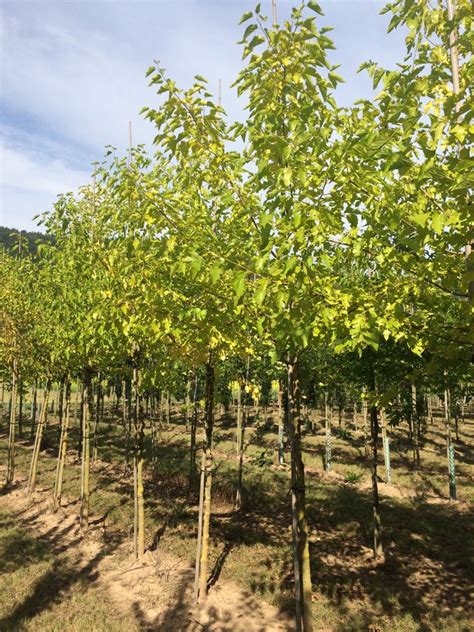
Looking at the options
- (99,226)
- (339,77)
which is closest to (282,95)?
(339,77)

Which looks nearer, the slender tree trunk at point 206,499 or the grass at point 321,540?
the grass at point 321,540

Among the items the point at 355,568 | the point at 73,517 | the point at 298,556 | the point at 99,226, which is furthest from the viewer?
the point at 73,517

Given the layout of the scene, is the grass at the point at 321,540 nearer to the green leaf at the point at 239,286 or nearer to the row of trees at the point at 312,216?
the row of trees at the point at 312,216

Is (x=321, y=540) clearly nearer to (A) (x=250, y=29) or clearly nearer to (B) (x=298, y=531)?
(B) (x=298, y=531)

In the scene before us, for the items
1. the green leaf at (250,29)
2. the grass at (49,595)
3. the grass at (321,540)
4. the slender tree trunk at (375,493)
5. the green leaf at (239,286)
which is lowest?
the grass at (321,540)

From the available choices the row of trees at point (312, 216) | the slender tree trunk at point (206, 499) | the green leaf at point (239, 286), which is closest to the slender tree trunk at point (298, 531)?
the row of trees at point (312, 216)

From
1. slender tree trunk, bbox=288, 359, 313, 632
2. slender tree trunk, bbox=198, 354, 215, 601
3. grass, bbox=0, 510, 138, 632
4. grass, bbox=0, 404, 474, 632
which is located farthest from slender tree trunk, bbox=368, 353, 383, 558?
grass, bbox=0, 510, 138, 632

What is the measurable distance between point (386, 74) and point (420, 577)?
1037 centimetres

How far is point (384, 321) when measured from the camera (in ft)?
13.2

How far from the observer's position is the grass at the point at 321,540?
26.3ft

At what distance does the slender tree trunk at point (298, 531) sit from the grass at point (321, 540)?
10.0 feet

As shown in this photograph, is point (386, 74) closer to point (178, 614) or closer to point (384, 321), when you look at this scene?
point (384, 321)

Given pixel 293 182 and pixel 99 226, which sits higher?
pixel 99 226

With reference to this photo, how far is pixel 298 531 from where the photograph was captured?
530cm
